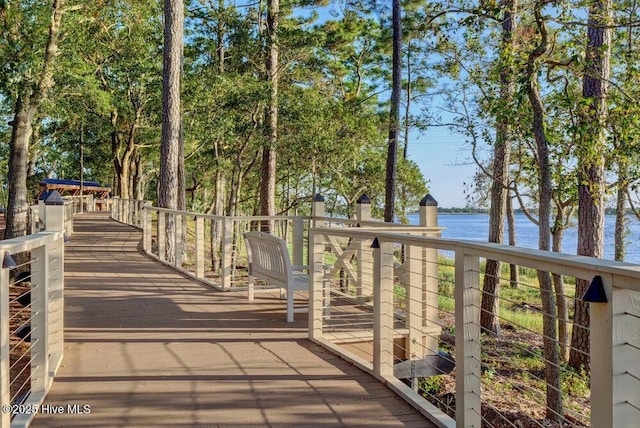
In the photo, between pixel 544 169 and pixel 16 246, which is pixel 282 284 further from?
pixel 544 169

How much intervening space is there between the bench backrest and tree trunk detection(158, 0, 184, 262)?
5.81m

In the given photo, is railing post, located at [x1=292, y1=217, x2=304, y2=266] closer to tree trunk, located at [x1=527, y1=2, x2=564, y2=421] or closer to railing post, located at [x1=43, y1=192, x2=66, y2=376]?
tree trunk, located at [x1=527, y1=2, x2=564, y2=421]

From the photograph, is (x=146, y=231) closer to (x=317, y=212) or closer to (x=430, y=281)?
(x=317, y=212)

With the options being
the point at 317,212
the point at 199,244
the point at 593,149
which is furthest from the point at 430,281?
the point at 199,244

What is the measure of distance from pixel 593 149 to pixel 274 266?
460 centimetres

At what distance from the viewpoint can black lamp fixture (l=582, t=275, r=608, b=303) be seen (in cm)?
178

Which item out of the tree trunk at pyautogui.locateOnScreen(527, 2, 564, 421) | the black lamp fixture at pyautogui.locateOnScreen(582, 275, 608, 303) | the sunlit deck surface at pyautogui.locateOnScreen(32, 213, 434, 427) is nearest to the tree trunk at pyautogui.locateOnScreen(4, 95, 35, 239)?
the sunlit deck surface at pyautogui.locateOnScreen(32, 213, 434, 427)

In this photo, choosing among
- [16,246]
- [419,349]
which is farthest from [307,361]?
[16,246]

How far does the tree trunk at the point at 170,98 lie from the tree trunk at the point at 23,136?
80.8 inches

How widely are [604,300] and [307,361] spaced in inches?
103

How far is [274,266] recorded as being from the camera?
571cm

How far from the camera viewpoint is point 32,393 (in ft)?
10.3

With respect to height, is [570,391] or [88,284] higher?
[88,284]

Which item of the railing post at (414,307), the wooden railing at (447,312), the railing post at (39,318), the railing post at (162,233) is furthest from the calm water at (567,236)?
the railing post at (162,233)
